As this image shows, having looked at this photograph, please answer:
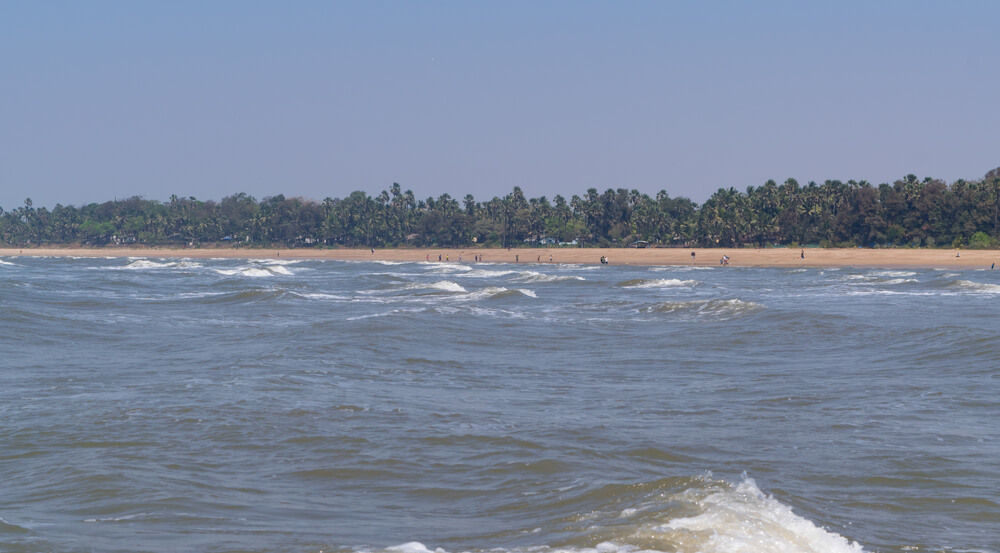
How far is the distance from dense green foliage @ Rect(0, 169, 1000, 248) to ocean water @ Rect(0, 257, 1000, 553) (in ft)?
251

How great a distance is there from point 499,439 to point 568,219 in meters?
131

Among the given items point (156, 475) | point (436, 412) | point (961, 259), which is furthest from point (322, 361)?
point (961, 259)

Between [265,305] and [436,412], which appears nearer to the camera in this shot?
[436,412]

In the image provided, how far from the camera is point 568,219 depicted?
140m

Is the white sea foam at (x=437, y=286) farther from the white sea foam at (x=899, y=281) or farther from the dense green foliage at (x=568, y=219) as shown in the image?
the dense green foliage at (x=568, y=219)

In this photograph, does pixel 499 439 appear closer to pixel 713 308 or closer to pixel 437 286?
pixel 713 308

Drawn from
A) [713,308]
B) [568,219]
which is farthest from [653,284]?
[568,219]

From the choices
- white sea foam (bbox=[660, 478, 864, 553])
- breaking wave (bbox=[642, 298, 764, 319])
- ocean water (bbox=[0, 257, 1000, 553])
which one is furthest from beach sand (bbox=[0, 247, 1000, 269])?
white sea foam (bbox=[660, 478, 864, 553])

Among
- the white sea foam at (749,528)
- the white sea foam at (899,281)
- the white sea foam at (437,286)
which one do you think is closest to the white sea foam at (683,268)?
the white sea foam at (899,281)

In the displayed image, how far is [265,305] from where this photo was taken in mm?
31266

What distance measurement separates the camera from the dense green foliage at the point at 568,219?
9125 cm

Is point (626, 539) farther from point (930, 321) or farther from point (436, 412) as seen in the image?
point (930, 321)

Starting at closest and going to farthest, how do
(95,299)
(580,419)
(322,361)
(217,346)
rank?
(580,419), (322,361), (217,346), (95,299)

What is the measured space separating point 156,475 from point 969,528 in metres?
7.63
